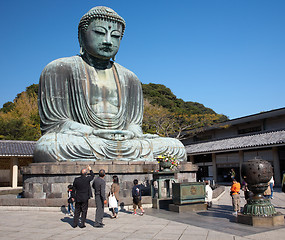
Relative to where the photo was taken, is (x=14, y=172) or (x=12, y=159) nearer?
(x=14, y=172)

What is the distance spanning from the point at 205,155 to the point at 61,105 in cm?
1693

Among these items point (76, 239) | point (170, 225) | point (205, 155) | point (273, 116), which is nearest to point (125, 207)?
point (170, 225)

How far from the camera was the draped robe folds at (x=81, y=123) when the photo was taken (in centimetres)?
949

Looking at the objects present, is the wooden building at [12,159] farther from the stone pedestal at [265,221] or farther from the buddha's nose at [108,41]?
the stone pedestal at [265,221]

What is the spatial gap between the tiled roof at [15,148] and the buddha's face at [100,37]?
14.1 m

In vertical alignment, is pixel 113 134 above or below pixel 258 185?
above

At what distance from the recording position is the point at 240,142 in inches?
838

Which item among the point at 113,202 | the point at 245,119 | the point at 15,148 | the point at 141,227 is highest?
the point at 245,119

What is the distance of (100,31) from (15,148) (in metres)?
15.5

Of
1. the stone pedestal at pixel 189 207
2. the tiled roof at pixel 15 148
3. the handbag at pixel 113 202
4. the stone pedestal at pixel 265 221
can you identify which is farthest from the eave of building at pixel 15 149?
the stone pedestal at pixel 265 221

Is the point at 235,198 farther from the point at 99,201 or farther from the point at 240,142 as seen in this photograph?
the point at 240,142

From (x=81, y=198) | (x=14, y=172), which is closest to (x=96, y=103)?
(x=81, y=198)

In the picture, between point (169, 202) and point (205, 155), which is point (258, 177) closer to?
point (169, 202)

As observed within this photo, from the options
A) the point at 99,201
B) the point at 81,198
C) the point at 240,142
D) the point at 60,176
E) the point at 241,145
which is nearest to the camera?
the point at 81,198
